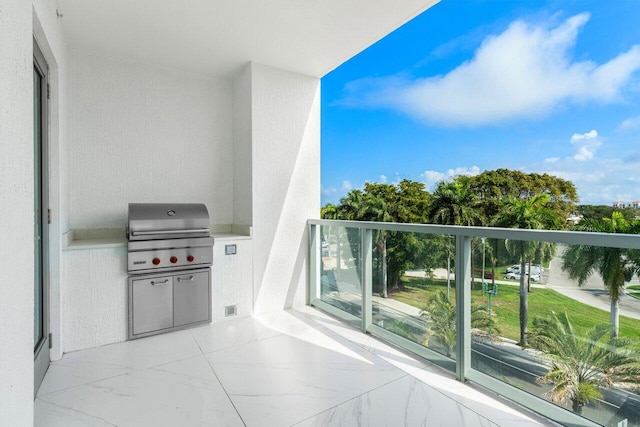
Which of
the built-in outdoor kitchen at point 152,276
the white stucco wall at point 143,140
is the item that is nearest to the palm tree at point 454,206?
the white stucco wall at point 143,140

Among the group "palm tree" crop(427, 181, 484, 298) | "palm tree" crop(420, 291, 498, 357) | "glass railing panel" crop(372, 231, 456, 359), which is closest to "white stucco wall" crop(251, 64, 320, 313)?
"glass railing panel" crop(372, 231, 456, 359)

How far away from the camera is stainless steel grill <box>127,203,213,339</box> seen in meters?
2.92

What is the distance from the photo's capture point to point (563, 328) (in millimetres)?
1756

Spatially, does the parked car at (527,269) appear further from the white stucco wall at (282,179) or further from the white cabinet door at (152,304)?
the white cabinet door at (152,304)

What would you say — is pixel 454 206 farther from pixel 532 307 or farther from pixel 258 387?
pixel 258 387

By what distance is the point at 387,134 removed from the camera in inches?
1537

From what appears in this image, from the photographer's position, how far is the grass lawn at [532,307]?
62.5 inches

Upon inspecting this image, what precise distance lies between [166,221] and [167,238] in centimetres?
16

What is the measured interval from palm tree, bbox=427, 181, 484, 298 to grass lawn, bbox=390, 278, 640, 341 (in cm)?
2776

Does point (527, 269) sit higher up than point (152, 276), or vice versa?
point (527, 269)

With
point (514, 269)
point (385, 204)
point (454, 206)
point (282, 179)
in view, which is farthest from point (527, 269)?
point (454, 206)

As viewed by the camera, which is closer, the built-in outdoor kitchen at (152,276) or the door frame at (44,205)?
the door frame at (44,205)
